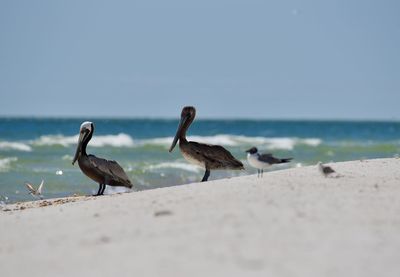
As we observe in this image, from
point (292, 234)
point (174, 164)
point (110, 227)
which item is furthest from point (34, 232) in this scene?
point (174, 164)

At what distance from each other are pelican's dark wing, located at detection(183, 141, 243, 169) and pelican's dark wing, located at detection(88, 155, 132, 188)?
0.88 metres

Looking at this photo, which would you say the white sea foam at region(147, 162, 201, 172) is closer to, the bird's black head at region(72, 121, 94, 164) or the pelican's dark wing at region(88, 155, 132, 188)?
the bird's black head at region(72, 121, 94, 164)

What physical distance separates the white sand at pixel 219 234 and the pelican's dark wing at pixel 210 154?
7.14ft

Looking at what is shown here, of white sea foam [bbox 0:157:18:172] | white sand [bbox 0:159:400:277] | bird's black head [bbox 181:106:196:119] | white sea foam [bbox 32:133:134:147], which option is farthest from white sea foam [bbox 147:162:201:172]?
white sand [bbox 0:159:400:277]

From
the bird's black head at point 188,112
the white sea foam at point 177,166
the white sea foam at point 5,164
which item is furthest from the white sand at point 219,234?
the white sea foam at point 177,166

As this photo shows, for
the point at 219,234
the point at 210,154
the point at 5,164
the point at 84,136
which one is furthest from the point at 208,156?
the point at 5,164

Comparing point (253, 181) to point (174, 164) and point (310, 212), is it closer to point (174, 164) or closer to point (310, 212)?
point (310, 212)

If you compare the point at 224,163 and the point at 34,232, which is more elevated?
the point at 224,163

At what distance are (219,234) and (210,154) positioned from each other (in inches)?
177

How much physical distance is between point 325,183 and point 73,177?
30.9 feet

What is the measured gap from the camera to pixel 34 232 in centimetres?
634

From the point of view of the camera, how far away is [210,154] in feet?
32.7

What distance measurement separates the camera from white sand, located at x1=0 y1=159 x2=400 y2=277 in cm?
488

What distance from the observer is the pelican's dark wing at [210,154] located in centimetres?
996
